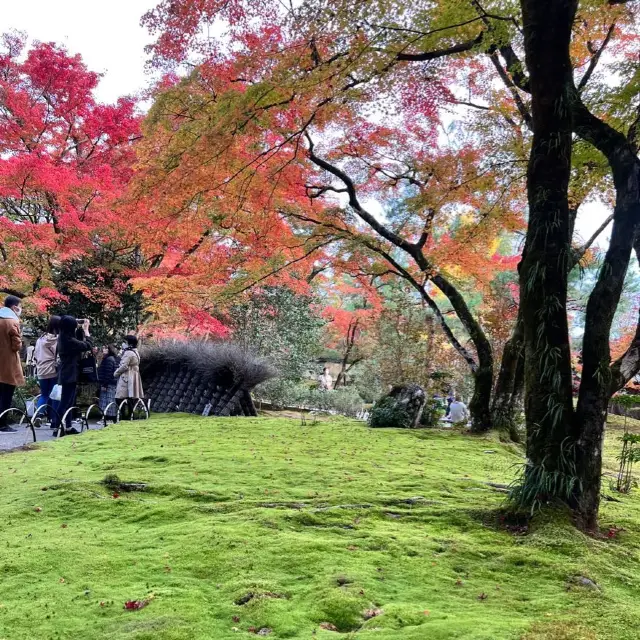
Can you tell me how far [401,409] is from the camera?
9.81 meters

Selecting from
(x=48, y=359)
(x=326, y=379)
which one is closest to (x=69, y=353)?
(x=48, y=359)

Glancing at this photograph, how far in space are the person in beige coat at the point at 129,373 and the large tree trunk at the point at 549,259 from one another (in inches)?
250

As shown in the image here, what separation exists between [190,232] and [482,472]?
18.6 ft

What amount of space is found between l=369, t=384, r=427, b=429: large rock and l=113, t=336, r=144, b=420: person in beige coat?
14.4ft

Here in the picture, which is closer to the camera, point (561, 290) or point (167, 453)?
point (561, 290)

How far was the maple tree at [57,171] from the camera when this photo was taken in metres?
9.66

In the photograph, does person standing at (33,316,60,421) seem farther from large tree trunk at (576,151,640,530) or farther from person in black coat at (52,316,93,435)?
large tree trunk at (576,151,640,530)

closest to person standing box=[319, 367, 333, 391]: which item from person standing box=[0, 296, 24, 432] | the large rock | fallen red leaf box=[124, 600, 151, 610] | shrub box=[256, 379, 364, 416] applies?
shrub box=[256, 379, 364, 416]

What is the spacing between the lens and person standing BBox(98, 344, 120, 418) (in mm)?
9297

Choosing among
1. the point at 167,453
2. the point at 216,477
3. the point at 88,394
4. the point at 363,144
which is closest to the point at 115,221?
the point at 88,394

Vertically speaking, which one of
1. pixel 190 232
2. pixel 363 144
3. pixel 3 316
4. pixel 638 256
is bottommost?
pixel 3 316

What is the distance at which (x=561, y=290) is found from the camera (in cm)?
332

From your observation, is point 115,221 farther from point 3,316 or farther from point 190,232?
point 3,316

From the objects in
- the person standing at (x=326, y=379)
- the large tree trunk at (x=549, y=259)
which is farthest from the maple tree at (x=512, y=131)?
the person standing at (x=326, y=379)
